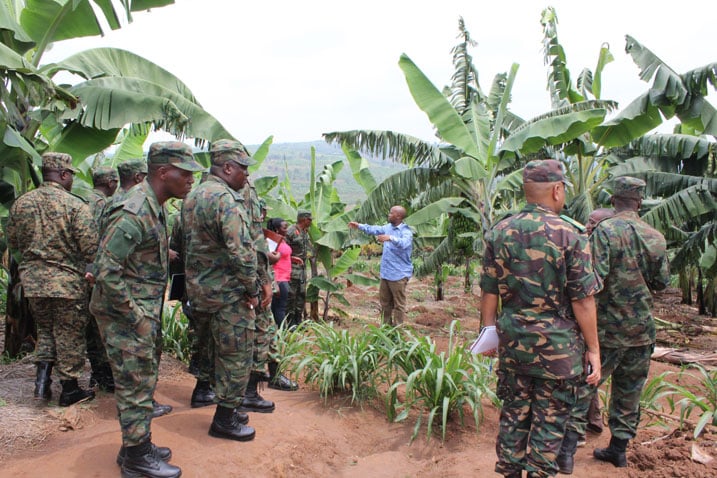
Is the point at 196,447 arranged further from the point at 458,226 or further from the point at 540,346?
the point at 458,226

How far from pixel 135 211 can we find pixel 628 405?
11.3ft

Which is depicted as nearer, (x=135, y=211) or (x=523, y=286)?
(x=523, y=286)

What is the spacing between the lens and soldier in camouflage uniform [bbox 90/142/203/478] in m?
2.92

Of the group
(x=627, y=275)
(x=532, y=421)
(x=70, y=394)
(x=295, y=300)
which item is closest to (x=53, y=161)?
(x=70, y=394)

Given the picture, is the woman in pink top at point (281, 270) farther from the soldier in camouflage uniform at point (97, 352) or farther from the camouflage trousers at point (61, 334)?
the camouflage trousers at point (61, 334)

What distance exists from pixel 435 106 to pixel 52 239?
4825mm

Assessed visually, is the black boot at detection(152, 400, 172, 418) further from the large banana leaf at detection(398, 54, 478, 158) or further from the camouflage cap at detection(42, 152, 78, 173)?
the large banana leaf at detection(398, 54, 478, 158)

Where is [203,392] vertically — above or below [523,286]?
below

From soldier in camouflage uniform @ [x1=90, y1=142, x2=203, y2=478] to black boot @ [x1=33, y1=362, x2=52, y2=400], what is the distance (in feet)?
4.76

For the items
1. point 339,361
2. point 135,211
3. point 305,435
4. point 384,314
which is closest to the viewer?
point 135,211

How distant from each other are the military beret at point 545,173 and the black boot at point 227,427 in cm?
249

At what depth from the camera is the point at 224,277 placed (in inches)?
141

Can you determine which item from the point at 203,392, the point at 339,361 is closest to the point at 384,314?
the point at 339,361

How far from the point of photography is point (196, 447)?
11.5 ft
